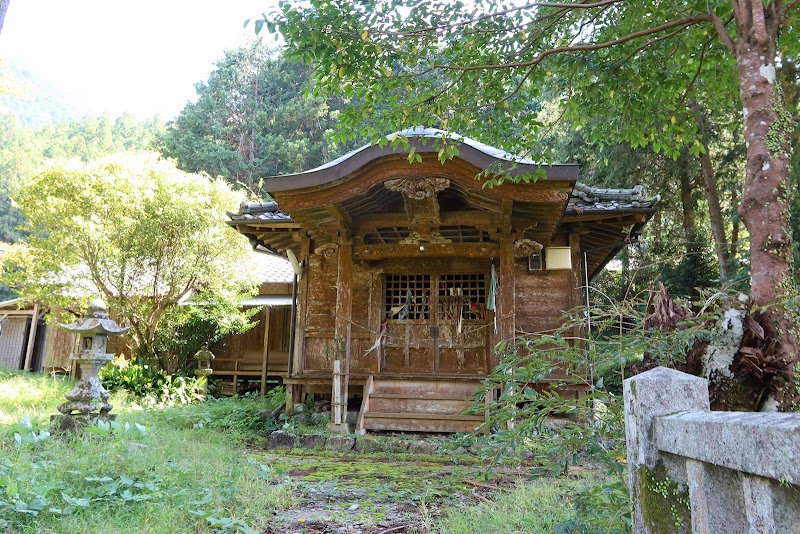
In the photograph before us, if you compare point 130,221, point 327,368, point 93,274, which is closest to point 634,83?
point 327,368

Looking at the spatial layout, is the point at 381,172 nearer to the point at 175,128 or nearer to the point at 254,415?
the point at 254,415

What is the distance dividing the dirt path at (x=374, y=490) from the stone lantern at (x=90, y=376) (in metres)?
2.17

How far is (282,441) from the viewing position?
8344 mm

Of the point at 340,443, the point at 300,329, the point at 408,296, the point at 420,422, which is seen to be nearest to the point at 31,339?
the point at 300,329

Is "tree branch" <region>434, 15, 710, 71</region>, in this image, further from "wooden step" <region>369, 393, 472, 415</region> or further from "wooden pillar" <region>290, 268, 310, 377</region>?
"wooden pillar" <region>290, 268, 310, 377</region>

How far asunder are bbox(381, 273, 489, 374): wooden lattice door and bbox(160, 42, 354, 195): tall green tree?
17.0 m

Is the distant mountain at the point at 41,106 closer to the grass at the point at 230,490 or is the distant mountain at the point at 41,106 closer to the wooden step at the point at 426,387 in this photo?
the wooden step at the point at 426,387

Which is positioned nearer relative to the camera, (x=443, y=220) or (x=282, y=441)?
(x=282, y=441)

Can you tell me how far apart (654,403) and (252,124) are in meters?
28.7

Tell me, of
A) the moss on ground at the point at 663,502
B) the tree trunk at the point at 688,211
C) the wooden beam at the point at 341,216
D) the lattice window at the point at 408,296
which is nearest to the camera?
the moss on ground at the point at 663,502

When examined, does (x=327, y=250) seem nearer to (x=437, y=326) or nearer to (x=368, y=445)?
(x=437, y=326)

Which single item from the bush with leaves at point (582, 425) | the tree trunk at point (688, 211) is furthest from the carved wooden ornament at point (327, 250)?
the tree trunk at point (688, 211)

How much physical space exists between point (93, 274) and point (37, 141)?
106 feet

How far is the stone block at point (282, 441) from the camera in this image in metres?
8.22
